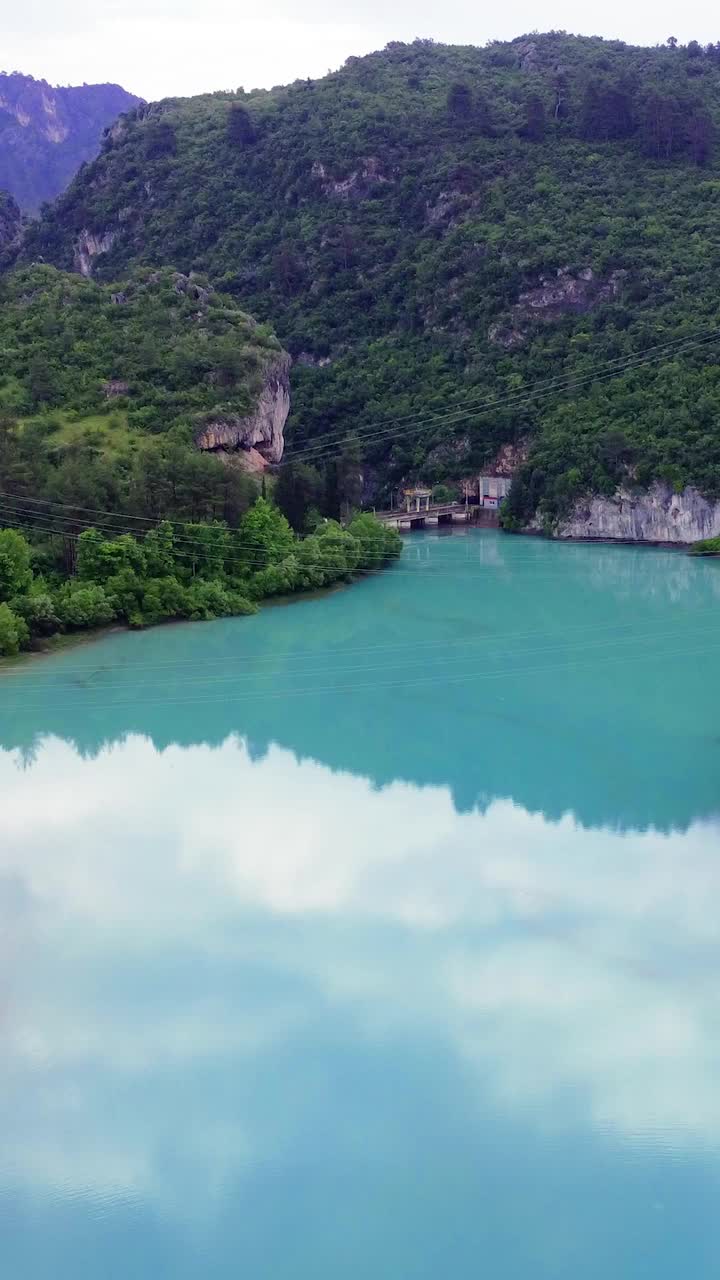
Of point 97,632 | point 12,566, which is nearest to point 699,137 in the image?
point 97,632

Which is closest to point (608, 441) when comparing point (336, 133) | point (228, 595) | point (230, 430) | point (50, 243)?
point (230, 430)

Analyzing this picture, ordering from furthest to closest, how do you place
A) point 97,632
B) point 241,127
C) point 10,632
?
point 241,127 → point 97,632 → point 10,632

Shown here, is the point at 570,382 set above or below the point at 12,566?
above

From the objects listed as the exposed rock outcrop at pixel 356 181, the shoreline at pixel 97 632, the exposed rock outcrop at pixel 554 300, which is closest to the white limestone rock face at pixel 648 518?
the exposed rock outcrop at pixel 554 300

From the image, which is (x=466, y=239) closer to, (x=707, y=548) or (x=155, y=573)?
(x=707, y=548)

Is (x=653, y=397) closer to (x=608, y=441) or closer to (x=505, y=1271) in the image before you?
(x=608, y=441)

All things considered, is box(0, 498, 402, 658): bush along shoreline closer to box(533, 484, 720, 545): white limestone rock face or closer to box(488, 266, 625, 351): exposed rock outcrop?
box(533, 484, 720, 545): white limestone rock face

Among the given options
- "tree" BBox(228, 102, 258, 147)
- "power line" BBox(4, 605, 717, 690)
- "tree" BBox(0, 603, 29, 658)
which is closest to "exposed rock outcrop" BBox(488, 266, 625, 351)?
"power line" BBox(4, 605, 717, 690)
